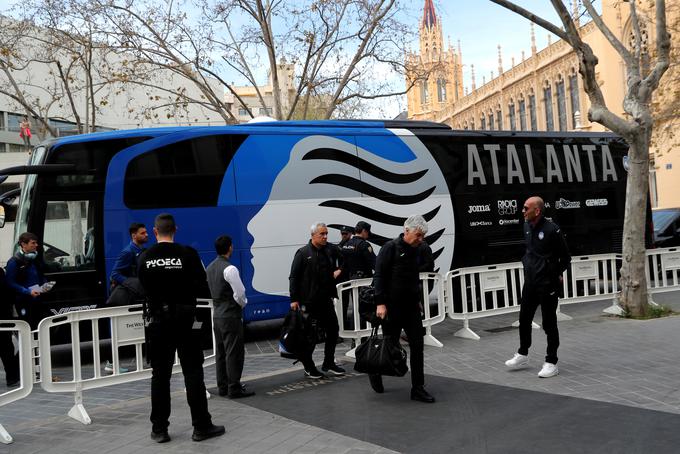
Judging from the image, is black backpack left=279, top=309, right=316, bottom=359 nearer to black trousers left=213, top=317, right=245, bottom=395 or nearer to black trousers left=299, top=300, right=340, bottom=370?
black trousers left=299, top=300, right=340, bottom=370

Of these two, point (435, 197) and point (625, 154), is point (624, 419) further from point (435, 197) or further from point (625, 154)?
point (625, 154)

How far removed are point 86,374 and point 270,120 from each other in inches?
207

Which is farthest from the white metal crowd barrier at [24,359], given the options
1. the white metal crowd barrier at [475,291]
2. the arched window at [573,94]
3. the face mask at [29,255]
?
the arched window at [573,94]

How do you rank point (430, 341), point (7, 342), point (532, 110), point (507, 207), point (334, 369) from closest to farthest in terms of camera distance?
point (334, 369), point (7, 342), point (430, 341), point (507, 207), point (532, 110)

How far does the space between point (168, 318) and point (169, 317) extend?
1 centimetres

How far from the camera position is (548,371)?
704cm

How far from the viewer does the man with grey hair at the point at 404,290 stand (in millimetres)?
6418

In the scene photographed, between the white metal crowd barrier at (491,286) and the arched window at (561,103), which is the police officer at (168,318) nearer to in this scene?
the white metal crowd barrier at (491,286)

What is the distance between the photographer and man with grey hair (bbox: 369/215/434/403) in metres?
6.42

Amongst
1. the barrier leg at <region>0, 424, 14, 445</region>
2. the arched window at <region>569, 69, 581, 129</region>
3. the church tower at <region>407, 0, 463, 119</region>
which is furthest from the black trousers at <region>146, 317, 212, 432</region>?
the church tower at <region>407, 0, 463, 119</region>

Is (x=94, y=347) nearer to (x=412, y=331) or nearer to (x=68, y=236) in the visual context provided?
(x=412, y=331)

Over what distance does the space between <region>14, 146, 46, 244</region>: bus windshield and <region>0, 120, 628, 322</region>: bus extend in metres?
0.04

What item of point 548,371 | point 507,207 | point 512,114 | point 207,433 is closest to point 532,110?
point 512,114

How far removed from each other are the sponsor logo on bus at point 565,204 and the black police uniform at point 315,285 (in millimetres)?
7420
